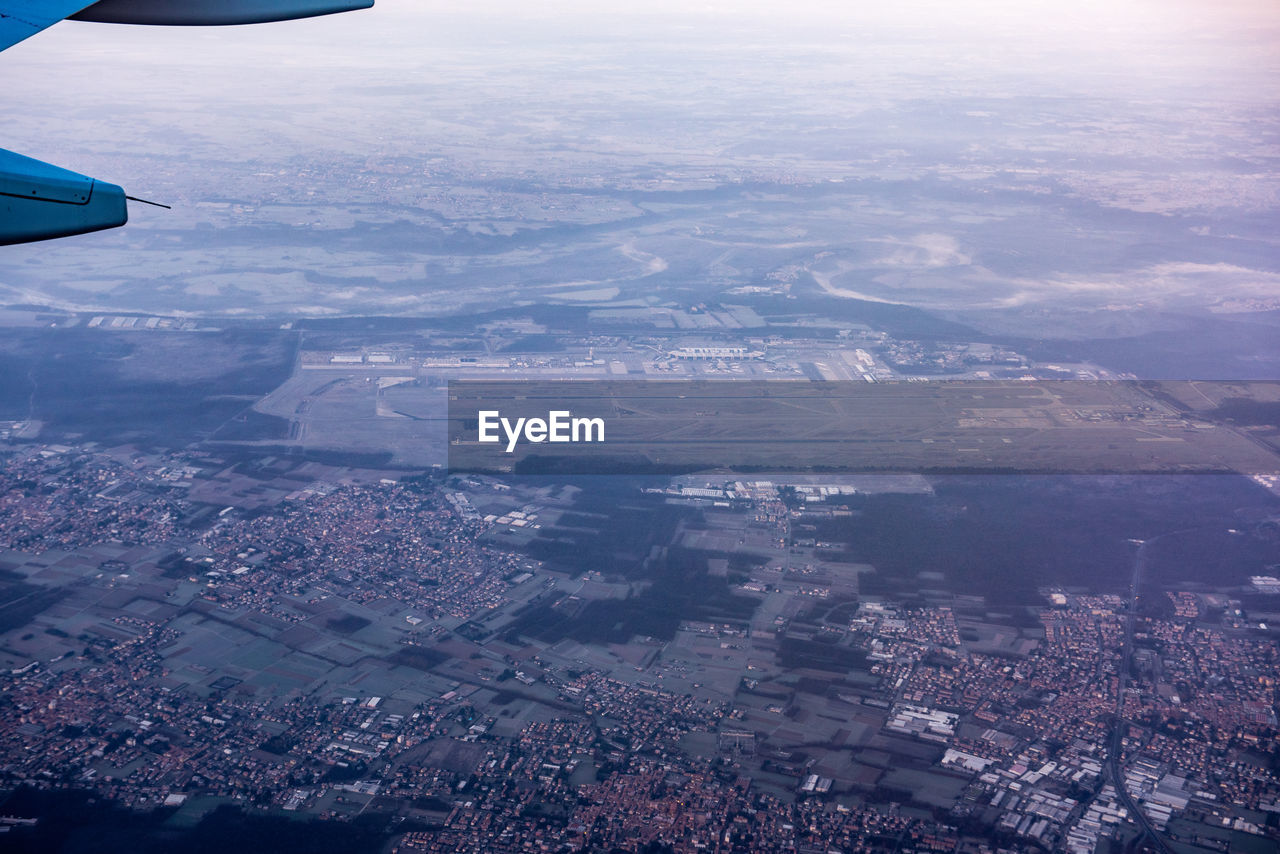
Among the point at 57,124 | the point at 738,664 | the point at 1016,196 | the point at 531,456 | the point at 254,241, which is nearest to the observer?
the point at 738,664

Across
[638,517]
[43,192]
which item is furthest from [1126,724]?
[43,192]

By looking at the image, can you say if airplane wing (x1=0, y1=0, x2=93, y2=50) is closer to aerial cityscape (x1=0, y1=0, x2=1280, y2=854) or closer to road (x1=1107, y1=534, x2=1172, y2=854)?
aerial cityscape (x1=0, y1=0, x2=1280, y2=854)

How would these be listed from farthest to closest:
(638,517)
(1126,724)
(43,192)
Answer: (638,517) → (1126,724) → (43,192)

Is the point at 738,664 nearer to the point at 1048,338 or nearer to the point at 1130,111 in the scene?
the point at 1048,338

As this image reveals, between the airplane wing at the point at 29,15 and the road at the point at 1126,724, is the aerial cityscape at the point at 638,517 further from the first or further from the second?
the airplane wing at the point at 29,15

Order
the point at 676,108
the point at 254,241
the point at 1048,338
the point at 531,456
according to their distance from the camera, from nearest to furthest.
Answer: the point at 531,456 < the point at 1048,338 < the point at 254,241 < the point at 676,108

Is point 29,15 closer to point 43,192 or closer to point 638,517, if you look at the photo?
point 43,192

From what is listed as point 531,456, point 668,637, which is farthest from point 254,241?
point 668,637

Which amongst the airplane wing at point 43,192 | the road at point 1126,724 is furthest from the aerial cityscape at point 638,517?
the airplane wing at point 43,192
